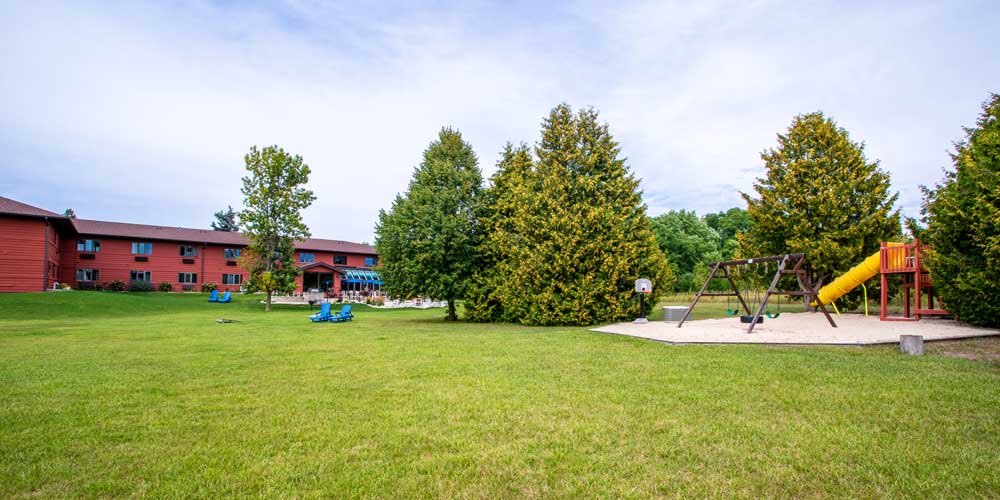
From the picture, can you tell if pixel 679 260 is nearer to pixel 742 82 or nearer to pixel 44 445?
pixel 742 82

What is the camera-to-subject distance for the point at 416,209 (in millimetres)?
21031

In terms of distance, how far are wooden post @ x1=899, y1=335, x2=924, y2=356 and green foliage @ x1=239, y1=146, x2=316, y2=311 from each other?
1416 inches

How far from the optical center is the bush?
45.1 m

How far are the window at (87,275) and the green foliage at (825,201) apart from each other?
52.5 meters

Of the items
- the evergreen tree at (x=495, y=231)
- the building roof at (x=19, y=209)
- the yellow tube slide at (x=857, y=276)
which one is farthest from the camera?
the building roof at (x=19, y=209)

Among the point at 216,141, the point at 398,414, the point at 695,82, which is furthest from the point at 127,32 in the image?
the point at 695,82

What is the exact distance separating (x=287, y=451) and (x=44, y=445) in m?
2.24

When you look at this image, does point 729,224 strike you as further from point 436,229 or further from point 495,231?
point 436,229

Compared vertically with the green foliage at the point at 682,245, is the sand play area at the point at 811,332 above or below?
below

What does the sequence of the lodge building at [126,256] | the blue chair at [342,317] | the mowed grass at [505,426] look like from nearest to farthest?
the mowed grass at [505,426], the blue chair at [342,317], the lodge building at [126,256]

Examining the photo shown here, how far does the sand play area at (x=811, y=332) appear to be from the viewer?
1182cm

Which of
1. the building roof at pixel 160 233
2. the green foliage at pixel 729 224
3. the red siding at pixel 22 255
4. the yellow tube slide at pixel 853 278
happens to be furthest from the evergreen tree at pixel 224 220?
the yellow tube slide at pixel 853 278

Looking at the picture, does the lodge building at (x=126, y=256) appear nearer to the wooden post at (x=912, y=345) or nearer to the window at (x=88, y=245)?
the window at (x=88, y=245)

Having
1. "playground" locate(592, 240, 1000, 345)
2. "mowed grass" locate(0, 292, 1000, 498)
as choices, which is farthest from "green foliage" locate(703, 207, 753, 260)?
"mowed grass" locate(0, 292, 1000, 498)
